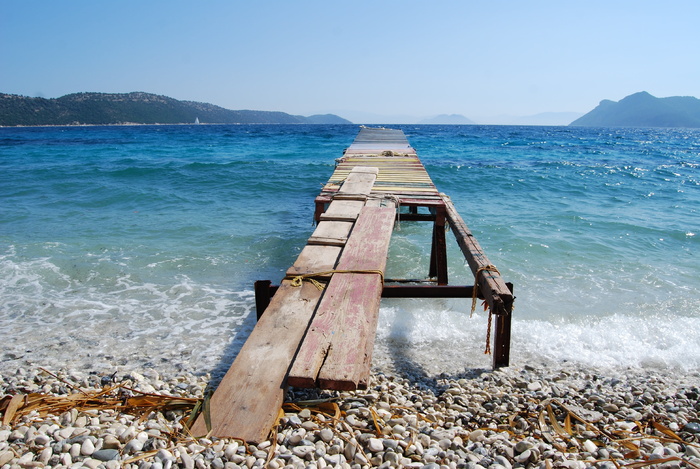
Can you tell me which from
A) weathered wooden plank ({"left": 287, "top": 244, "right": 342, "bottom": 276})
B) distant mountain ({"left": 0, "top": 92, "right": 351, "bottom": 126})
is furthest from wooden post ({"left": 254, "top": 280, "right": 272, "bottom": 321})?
distant mountain ({"left": 0, "top": 92, "right": 351, "bottom": 126})

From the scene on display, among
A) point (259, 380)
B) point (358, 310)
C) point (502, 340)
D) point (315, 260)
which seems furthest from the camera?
point (315, 260)

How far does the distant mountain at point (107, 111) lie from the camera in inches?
3410

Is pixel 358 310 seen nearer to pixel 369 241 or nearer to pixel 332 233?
pixel 369 241

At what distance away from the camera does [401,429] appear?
8.66 ft

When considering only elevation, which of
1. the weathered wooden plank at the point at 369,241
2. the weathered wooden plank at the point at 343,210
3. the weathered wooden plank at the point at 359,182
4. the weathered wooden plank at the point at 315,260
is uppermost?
the weathered wooden plank at the point at 359,182

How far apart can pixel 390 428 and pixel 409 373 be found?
135 cm

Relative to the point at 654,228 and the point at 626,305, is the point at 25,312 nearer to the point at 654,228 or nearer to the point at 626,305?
the point at 626,305

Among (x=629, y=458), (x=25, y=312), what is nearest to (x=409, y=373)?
(x=629, y=458)

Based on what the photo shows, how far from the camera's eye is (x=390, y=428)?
2.66 meters

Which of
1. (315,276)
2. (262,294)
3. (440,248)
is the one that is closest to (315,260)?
(315,276)

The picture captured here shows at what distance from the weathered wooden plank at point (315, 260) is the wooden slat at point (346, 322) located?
0.42ft

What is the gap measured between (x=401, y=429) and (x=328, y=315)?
88 centimetres

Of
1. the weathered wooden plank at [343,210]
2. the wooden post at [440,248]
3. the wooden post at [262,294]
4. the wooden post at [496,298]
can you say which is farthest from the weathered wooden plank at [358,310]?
the wooden post at [440,248]

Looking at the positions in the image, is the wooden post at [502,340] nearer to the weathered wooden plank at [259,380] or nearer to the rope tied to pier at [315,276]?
the rope tied to pier at [315,276]
